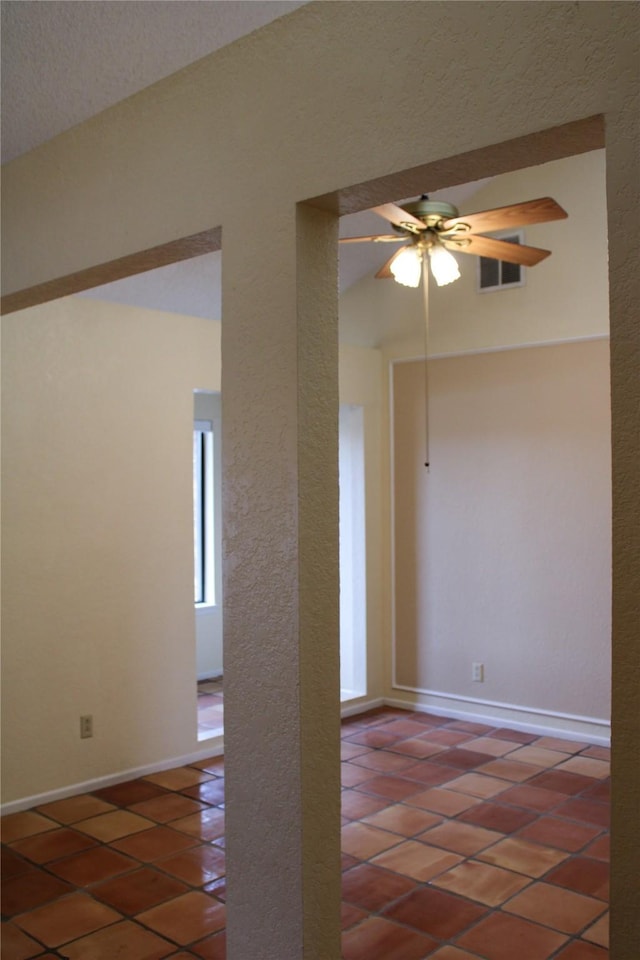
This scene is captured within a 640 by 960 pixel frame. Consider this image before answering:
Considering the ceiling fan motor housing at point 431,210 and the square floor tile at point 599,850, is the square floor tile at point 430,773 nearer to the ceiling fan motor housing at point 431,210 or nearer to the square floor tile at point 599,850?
the square floor tile at point 599,850

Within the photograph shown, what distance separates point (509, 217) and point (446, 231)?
29 cm

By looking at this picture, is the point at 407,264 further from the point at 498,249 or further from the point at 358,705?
the point at 358,705

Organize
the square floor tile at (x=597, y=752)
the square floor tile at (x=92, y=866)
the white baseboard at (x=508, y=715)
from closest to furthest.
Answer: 1. the square floor tile at (x=92, y=866)
2. the square floor tile at (x=597, y=752)
3. the white baseboard at (x=508, y=715)

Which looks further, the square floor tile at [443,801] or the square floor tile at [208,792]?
the square floor tile at [208,792]

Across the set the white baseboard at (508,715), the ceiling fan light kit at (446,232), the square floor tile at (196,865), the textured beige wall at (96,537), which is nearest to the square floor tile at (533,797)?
the white baseboard at (508,715)

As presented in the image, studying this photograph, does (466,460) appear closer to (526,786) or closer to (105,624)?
(526,786)

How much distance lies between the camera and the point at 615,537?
5.23 feet

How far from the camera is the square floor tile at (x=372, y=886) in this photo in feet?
10.5

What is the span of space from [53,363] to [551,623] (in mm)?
3198

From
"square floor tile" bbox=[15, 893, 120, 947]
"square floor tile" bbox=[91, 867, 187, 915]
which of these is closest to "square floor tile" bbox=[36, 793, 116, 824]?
"square floor tile" bbox=[91, 867, 187, 915]

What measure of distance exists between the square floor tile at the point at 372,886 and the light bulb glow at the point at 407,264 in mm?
2451

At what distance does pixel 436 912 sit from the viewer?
Result: 3.12m

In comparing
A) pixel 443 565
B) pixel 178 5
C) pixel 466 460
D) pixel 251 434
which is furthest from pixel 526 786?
pixel 178 5

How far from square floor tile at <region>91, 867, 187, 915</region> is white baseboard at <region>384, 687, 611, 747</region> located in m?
2.69
